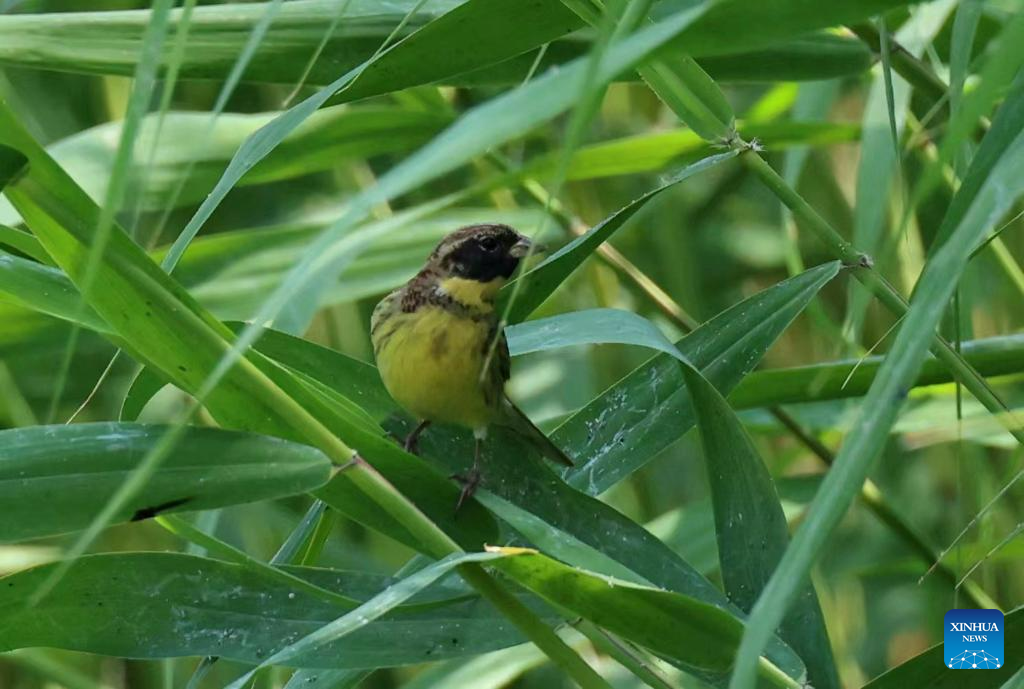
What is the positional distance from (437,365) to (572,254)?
1.54 ft

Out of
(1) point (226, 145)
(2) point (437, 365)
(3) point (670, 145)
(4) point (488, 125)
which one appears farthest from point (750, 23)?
(1) point (226, 145)

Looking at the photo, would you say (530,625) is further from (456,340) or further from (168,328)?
(456,340)

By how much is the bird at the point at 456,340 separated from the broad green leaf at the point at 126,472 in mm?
458

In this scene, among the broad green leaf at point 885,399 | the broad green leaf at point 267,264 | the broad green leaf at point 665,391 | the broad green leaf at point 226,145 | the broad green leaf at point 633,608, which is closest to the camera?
the broad green leaf at point 885,399

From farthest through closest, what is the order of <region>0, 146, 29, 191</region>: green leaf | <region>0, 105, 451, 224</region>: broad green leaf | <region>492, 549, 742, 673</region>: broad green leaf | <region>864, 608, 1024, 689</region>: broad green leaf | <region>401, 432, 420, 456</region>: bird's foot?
<region>0, 105, 451, 224</region>: broad green leaf, <region>401, 432, 420, 456</region>: bird's foot, <region>864, 608, 1024, 689</region>: broad green leaf, <region>492, 549, 742, 673</region>: broad green leaf, <region>0, 146, 29, 191</region>: green leaf

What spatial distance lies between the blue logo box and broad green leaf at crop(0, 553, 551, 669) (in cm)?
48

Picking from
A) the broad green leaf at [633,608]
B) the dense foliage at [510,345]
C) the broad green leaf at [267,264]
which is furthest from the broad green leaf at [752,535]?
the broad green leaf at [267,264]

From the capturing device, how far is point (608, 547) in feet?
4.90

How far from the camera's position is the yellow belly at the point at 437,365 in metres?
1.91

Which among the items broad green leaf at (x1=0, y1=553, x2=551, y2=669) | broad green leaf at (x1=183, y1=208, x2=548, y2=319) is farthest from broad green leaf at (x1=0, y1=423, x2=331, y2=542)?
broad green leaf at (x1=183, y1=208, x2=548, y2=319)

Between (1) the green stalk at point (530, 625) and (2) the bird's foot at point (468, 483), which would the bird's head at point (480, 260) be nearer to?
(2) the bird's foot at point (468, 483)

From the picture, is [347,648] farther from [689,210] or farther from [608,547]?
[689,210]

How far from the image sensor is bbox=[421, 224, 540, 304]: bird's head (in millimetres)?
2168

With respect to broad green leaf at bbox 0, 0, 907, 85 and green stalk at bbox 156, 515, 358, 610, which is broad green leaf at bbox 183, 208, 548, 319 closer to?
broad green leaf at bbox 0, 0, 907, 85
